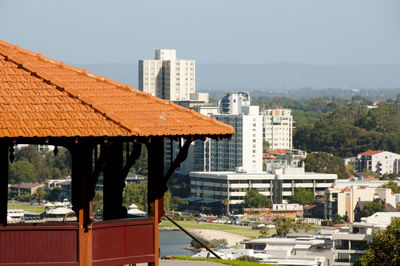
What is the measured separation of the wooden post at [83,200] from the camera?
433 inches

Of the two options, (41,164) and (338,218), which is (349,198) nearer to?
(338,218)

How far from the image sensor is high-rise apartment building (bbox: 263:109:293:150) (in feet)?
539

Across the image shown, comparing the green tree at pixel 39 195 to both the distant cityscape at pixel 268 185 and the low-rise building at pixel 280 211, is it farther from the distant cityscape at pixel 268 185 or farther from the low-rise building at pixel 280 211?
the low-rise building at pixel 280 211

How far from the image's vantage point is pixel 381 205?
100688 mm

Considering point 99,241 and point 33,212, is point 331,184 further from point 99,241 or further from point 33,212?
point 99,241

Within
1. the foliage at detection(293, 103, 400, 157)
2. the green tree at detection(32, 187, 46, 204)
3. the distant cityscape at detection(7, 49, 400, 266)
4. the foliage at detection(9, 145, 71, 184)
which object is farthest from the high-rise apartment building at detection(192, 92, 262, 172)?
the green tree at detection(32, 187, 46, 204)

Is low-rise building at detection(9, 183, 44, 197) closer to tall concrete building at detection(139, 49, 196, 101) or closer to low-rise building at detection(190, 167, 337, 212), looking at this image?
low-rise building at detection(190, 167, 337, 212)

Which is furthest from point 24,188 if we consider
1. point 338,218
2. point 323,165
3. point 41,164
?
point 338,218

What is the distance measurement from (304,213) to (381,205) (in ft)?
42.7

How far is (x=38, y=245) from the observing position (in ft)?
36.0

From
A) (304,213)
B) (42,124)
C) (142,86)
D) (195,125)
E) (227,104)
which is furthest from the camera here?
(142,86)

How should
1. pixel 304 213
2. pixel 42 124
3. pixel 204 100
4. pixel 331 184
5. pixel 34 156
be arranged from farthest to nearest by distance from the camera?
pixel 204 100
pixel 34 156
pixel 331 184
pixel 304 213
pixel 42 124

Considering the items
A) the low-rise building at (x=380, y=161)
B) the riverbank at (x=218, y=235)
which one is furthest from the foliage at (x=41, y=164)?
the riverbank at (x=218, y=235)

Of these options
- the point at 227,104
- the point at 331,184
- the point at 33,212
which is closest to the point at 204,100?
the point at 227,104
